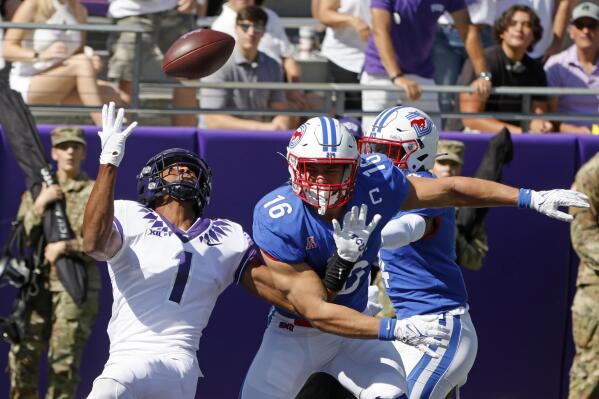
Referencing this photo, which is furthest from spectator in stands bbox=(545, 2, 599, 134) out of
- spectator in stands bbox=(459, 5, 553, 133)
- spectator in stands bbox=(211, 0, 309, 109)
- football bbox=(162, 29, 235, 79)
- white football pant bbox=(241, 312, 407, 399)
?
white football pant bbox=(241, 312, 407, 399)

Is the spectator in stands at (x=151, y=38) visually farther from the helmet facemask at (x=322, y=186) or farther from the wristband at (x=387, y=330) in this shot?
the wristband at (x=387, y=330)

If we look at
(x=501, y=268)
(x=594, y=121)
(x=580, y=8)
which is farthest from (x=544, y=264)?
(x=580, y=8)

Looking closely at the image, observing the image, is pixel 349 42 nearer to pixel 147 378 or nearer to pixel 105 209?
pixel 105 209

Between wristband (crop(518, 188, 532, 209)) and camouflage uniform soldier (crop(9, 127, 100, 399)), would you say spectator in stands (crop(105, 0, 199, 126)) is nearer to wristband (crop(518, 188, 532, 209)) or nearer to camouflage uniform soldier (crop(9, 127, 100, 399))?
camouflage uniform soldier (crop(9, 127, 100, 399))

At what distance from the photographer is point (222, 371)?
886 centimetres

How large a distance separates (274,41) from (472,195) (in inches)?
155

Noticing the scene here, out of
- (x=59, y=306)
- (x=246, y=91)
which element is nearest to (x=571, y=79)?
(x=246, y=91)

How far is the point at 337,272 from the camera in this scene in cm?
541

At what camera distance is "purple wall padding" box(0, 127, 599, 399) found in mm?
8672

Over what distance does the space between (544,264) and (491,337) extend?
0.63 meters

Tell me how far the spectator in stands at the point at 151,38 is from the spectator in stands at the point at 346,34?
1.01 m

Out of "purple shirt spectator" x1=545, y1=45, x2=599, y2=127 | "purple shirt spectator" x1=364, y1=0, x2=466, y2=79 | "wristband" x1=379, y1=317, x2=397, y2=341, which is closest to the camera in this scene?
"wristband" x1=379, y1=317, x2=397, y2=341

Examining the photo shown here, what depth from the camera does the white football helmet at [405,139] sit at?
6527mm

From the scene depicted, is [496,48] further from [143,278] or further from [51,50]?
[143,278]
